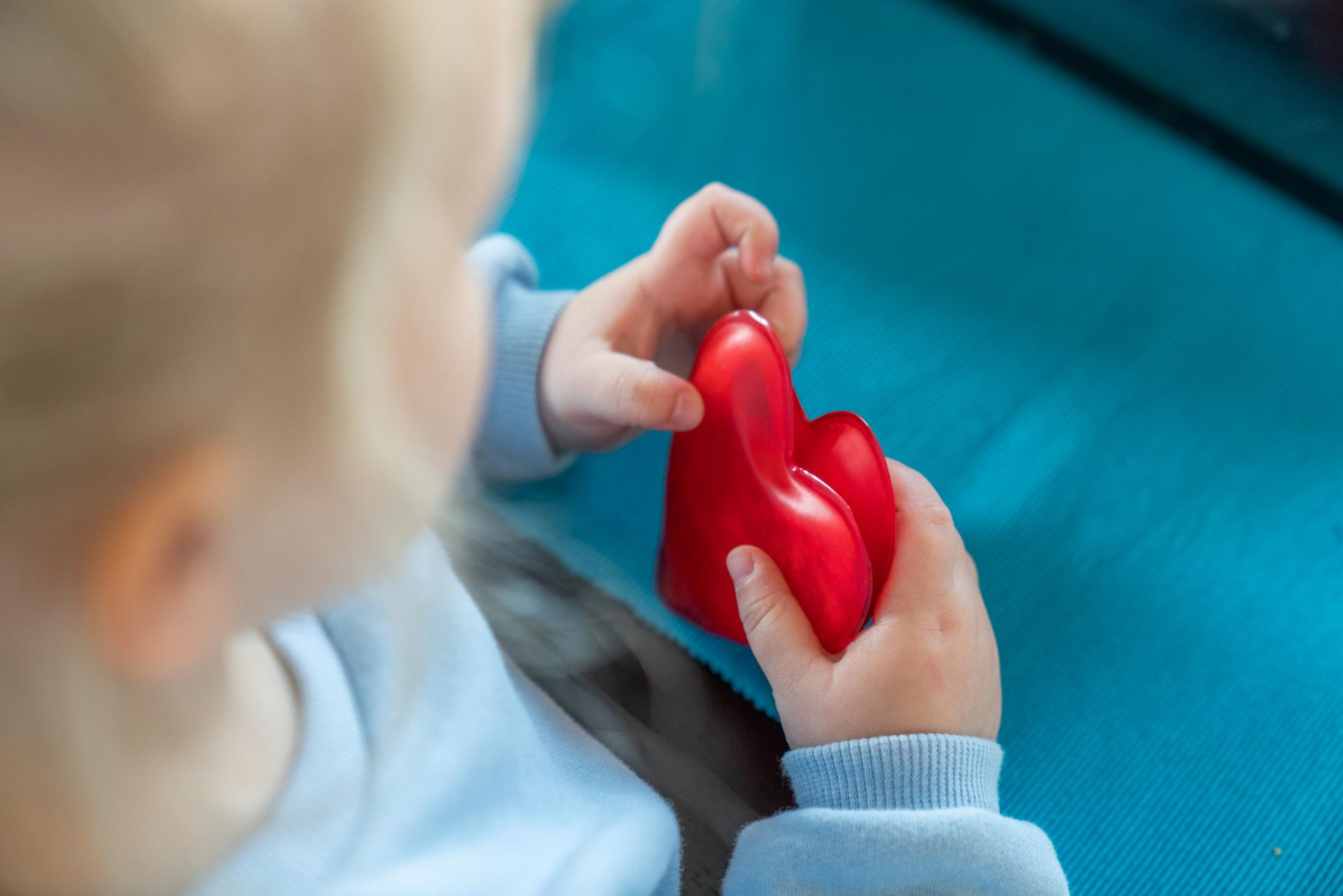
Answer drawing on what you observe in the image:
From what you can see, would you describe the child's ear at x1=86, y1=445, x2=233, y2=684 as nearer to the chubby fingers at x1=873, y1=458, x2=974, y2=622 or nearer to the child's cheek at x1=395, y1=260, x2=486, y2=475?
the child's cheek at x1=395, y1=260, x2=486, y2=475

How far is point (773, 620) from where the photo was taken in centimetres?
42

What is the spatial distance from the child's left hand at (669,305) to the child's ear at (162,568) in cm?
26

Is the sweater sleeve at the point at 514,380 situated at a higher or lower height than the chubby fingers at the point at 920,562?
lower

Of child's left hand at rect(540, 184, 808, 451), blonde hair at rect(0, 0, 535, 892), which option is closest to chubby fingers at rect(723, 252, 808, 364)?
child's left hand at rect(540, 184, 808, 451)

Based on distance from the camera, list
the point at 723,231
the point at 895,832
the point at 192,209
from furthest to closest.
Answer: the point at 723,231
the point at 895,832
the point at 192,209

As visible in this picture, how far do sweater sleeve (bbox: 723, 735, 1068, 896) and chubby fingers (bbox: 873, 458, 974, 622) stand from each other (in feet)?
0.18

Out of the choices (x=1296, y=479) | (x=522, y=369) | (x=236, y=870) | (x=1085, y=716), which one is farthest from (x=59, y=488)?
(x=1296, y=479)

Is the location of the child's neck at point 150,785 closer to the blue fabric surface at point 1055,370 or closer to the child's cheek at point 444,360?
the child's cheek at point 444,360

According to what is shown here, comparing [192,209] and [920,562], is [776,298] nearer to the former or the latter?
[920,562]

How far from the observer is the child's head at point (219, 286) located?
155mm

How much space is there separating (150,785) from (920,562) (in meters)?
0.30

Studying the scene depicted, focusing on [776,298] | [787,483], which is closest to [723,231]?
[776,298]

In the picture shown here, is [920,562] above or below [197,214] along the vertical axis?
below

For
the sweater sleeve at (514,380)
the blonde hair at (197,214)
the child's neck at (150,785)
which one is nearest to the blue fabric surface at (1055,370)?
the sweater sleeve at (514,380)
